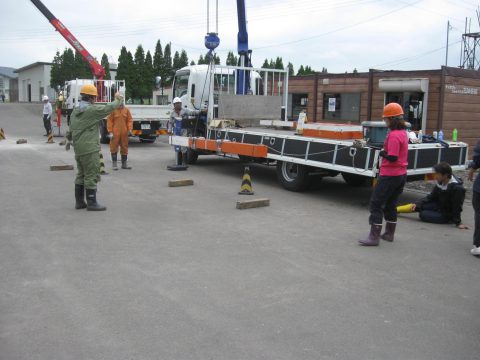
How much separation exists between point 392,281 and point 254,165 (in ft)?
31.4

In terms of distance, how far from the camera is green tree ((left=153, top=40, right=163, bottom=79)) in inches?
1921

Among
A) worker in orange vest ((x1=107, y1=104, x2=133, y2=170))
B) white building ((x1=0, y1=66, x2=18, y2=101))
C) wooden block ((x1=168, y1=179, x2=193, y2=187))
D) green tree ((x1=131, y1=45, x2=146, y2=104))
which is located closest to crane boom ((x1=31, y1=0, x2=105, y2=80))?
worker in orange vest ((x1=107, y1=104, x2=133, y2=170))

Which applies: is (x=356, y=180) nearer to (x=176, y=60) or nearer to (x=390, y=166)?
(x=390, y=166)

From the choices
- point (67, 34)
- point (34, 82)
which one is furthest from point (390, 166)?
point (34, 82)

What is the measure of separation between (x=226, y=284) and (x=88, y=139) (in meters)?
4.19

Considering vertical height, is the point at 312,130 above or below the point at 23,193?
above

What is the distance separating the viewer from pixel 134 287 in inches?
195

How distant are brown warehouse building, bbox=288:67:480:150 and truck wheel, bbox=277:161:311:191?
864 cm

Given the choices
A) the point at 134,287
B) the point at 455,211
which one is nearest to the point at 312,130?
the point at 455,211

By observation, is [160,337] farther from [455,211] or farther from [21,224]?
[455,211]

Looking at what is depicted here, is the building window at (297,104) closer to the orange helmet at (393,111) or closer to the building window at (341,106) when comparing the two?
the building window at (341,106)

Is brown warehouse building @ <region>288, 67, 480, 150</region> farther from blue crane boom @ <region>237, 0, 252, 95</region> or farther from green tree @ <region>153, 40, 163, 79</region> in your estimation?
green tree @ <region>153, 40, 163, 79</region>

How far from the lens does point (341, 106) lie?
21.0 meters

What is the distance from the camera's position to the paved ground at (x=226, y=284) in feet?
12.6
